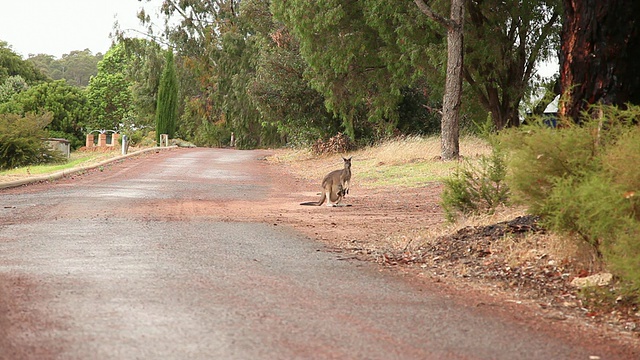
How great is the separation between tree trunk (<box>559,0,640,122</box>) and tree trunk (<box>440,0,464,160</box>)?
16.0 meters

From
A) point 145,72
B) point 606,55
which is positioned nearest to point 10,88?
point 145,72

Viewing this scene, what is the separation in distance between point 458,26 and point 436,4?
9.90 feet

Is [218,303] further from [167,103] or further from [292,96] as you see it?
[167,103]

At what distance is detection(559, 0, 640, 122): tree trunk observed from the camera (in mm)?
10633

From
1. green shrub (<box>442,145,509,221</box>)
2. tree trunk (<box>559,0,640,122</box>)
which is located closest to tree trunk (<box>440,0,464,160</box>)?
green shrub (<box>442,145,509,221</box>)

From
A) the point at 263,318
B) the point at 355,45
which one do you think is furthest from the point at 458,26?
the point at 263,318

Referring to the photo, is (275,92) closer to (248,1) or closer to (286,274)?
(248,1)

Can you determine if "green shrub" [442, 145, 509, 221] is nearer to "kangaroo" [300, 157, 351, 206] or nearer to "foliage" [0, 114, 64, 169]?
"kangaroo" [300, 157, 351, 206]

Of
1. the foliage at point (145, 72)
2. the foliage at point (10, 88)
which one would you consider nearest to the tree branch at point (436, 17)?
the foliage at point (145, 72)

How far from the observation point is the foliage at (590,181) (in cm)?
730

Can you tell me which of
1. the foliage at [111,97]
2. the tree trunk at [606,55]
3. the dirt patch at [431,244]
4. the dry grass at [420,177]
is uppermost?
the foliage at [111,97]

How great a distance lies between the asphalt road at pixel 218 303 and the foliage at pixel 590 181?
1.37 m

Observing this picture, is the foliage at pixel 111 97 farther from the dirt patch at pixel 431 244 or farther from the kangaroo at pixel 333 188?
the kangaroo at pixel 333 188

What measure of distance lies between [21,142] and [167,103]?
2432cm
